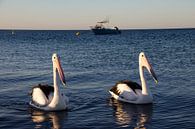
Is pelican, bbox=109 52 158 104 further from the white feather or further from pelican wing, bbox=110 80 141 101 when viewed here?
the white feather

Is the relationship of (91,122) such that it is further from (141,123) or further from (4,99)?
(4,99)

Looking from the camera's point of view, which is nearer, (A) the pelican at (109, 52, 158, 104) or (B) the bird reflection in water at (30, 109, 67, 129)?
(B) the bird reflection in water at (30, 109, 67, 129)

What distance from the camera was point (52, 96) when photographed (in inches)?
690

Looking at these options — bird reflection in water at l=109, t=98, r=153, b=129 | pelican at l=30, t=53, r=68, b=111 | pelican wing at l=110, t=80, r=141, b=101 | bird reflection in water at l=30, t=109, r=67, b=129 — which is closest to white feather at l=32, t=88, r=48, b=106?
pelican at l=30, t=53, r=68, b=111

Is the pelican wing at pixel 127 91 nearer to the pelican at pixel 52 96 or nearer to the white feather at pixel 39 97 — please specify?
the pelican at pixel 52 96

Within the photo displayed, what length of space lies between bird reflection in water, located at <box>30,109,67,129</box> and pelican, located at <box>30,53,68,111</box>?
268mm

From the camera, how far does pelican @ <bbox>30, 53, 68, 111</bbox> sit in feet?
55.2

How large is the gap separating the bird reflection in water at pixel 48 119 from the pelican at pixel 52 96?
0.27 meters

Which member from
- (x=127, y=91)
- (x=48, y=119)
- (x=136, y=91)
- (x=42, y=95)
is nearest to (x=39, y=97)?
(x=42, y=95)

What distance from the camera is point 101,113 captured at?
1689 cm

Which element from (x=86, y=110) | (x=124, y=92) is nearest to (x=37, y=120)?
(x=86, y=110)

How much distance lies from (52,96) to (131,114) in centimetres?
343

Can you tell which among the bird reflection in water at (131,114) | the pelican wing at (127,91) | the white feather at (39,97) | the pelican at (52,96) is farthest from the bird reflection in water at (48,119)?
the pelican wing at (127,91)

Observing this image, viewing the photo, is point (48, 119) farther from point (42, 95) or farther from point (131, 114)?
point (131, 114)
